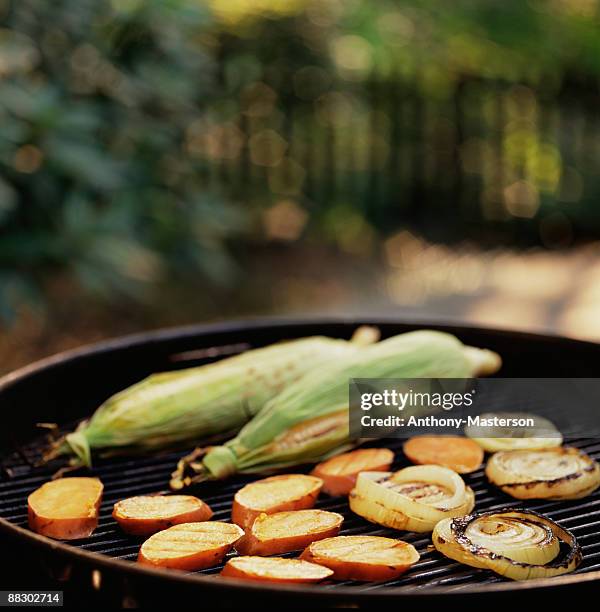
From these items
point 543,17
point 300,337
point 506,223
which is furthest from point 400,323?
point 543,17

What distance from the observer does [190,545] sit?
1.48 meters

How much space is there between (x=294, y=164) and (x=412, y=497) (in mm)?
5013

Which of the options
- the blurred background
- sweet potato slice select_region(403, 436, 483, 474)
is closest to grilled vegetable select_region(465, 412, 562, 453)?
sweet potato slice select_region(403, 436, 483, 474)

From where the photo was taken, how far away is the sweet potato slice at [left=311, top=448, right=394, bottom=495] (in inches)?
70.2

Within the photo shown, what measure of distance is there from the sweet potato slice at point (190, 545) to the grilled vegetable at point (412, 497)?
0.26 meters

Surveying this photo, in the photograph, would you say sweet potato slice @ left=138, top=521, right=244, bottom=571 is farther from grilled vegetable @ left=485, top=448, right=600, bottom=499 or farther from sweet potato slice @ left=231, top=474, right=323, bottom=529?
grilled vegetable @ left=485, top=448, right=600, bottom=499

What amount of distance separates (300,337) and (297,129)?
4.24 metres

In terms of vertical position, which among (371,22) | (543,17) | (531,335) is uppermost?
(543,17)

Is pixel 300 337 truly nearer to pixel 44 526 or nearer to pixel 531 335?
pixel 531 335

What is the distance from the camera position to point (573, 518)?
165 cm

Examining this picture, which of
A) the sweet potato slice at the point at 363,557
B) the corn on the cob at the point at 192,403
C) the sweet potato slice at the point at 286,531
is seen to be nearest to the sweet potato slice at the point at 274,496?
the sweet potato slice at the point at 286,531

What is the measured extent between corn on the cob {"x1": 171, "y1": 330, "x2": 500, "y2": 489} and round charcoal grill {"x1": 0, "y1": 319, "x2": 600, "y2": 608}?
2.1 inches

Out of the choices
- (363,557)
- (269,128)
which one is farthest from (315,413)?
(269,128)

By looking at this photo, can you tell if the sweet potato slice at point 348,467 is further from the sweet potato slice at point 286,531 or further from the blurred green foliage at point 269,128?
the blurred green foliage at point 269,128
